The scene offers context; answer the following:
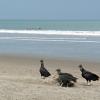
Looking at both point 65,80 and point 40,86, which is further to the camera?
point 65,80

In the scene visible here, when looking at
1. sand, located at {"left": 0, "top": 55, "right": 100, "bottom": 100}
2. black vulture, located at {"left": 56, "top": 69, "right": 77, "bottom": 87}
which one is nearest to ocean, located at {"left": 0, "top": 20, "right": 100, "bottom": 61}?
sand, located at {"left": 0, "top": 55, "right": 100, "bottom": 100}

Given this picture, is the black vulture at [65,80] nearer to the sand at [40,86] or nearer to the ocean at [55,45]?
the sand at [40,86]

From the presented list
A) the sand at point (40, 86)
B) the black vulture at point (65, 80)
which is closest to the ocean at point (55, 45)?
the sand at point (40, 86)

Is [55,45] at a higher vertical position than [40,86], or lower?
higher

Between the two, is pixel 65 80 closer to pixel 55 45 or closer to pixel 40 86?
pixel 40 86

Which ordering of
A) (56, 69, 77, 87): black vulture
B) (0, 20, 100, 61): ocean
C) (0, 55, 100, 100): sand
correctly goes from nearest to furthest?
(0, 55, 100, 100): sand → (56, 69, 77, 87): black vulture → (0, 20, 100, 61): ocean

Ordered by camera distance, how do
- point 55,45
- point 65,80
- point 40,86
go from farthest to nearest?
point 55,45 < point 65,80 < point 40,86

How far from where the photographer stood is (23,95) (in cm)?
931

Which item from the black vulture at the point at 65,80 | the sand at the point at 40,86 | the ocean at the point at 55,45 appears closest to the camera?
the sand at the point at 40,86

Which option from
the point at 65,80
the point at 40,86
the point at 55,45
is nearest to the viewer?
the point at 40,86

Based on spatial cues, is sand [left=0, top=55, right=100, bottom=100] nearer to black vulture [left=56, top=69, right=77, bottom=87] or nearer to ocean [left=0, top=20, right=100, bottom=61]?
black vulture [left=56, top=69, right=77, bottom=87]

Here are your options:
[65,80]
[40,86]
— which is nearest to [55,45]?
[65,80]

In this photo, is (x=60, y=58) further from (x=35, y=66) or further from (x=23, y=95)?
(x=23, y=95)

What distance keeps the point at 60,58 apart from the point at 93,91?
31.6ft
